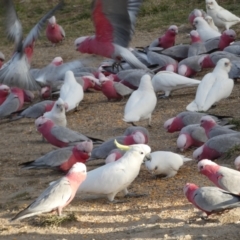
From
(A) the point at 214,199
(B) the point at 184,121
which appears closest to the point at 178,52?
(B) the point at 184,121

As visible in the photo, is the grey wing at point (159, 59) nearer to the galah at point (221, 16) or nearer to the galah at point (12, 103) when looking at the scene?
the galah at point (12, 103)

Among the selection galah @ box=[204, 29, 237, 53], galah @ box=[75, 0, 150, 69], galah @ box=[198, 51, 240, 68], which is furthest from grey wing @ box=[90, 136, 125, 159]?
galah @ box=[204, 29, 237, 53]

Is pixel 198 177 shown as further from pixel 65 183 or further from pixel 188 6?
pixel 188 6

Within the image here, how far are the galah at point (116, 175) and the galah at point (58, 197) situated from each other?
23cm

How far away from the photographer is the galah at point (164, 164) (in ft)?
22.1

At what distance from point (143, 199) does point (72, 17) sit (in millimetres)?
9433

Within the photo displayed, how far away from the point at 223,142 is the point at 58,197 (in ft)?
6.18

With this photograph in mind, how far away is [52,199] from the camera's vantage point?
230 inches

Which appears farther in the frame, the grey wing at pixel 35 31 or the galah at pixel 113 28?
the grey wing at pixel 35 31

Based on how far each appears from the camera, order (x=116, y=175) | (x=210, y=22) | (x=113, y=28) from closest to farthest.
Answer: (x=116, y=175)
(x=113, y=28)
(x=210, y=22)

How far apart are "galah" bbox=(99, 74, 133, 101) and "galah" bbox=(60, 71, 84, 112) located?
36 cm

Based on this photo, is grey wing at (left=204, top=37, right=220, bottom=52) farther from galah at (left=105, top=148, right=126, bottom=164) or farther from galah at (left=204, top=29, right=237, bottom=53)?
galah at (left=105, top=148, right=126, bottom=164)

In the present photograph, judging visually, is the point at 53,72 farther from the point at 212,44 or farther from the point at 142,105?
the point at 142,105

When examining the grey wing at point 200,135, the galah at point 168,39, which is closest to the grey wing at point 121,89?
the galah at point 168,39
